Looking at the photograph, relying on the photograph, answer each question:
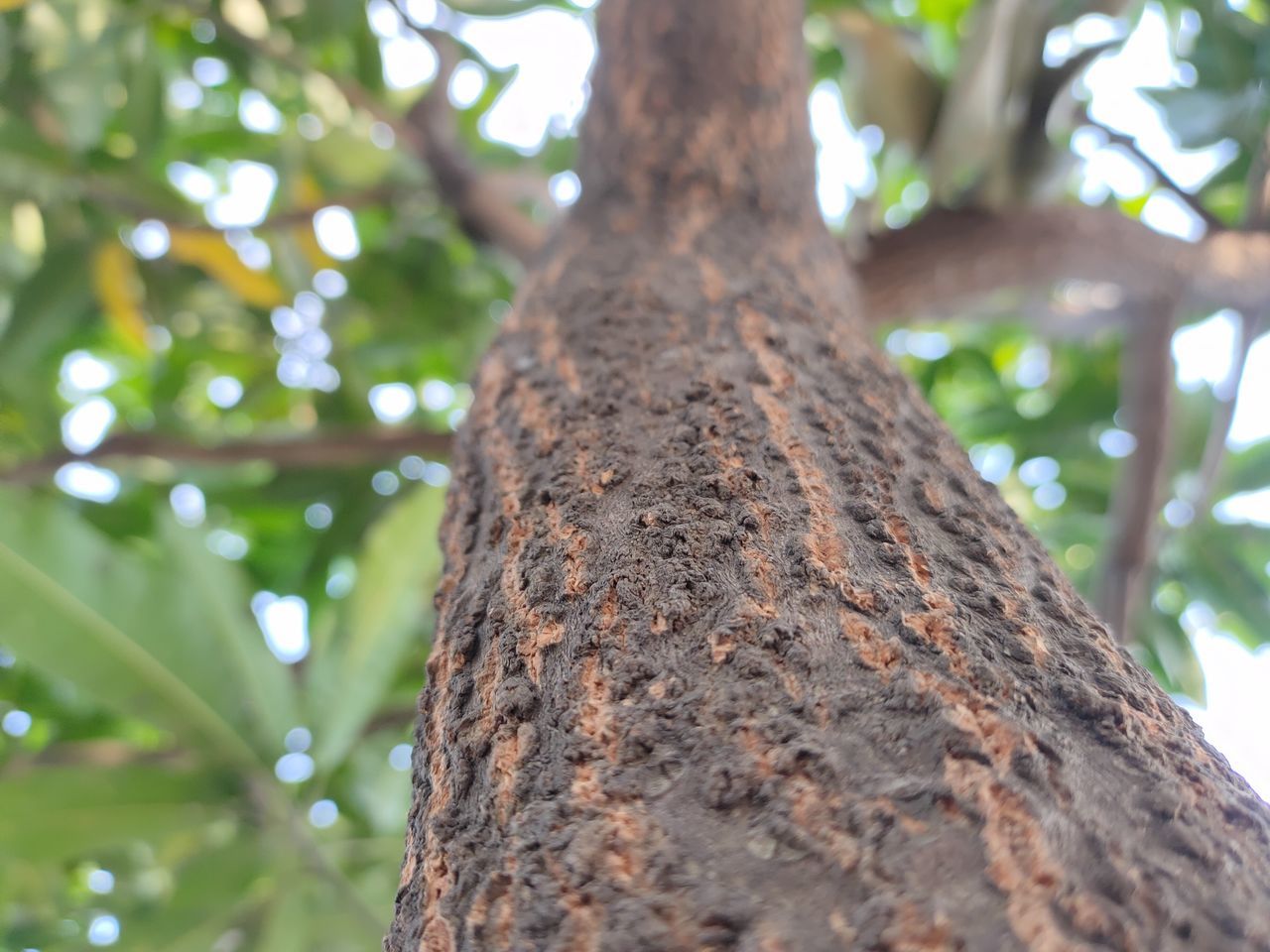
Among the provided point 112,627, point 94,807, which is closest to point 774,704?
point 112,627

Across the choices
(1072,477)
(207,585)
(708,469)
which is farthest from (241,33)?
(1072,477)

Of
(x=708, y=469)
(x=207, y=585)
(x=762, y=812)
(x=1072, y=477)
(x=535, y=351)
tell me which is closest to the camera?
(x=762, y=812)

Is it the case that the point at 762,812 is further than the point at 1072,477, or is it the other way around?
the point at 1072,477

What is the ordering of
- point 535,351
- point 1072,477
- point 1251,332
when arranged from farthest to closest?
1. point 1072,477
2. point 1251,332
3. point 535,351

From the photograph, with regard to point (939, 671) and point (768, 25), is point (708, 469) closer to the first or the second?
point (939, 671)

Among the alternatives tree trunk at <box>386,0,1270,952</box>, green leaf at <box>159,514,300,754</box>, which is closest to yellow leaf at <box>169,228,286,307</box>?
green leaf at <box>159,514,300,754</box>

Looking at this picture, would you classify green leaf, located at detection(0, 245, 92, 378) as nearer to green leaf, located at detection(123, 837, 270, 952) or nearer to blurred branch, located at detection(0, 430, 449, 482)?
blurred branch, located at detection(0, 430, 449, 482)
